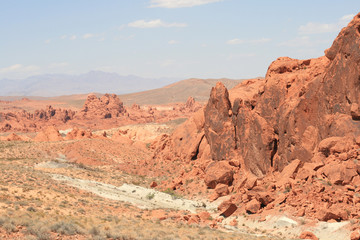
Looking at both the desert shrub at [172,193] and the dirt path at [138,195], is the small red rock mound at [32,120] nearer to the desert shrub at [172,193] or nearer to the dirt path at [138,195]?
the dirt path at [138,195]

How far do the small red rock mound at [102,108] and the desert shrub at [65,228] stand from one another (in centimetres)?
10345

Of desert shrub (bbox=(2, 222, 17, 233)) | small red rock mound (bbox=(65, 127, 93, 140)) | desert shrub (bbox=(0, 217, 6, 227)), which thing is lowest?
small red rock mound (bbox=(65, 127, 93, 140))

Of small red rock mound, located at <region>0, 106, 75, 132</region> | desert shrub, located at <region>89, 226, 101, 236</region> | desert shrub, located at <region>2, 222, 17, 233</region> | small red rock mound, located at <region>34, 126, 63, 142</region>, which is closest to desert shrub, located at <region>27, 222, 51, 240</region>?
desert shrub, located at <region>2, 222, 17, 233</region>

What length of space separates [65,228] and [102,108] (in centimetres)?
10852

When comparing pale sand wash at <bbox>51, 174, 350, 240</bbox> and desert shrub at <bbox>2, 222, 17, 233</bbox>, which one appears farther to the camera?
pale sand wash at <bbox>51, 174, 350, 240</bbox>

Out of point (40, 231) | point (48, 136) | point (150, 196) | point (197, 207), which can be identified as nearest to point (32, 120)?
point (48, 136)

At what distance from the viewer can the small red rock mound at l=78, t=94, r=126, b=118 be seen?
122 metres

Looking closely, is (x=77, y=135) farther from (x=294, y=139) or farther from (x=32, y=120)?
(x=32, y=120)

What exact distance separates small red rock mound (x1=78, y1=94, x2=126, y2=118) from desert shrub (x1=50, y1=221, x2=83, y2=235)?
10345 cm

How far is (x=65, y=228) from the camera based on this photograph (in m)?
18.0

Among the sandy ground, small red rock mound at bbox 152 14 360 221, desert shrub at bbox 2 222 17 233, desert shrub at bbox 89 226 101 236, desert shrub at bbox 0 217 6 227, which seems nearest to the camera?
desert shrub at bbox 2 222 17 233

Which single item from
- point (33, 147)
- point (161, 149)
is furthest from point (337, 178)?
point (33, 147)

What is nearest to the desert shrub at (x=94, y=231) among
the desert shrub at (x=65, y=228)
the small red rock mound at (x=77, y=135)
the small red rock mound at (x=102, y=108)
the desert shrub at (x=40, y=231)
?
the desert shrub at (x=65, y=228)

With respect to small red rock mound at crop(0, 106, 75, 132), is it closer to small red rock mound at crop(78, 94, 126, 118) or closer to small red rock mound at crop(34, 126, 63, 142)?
small red rock mound at crop(78, 94, 126, 118)
